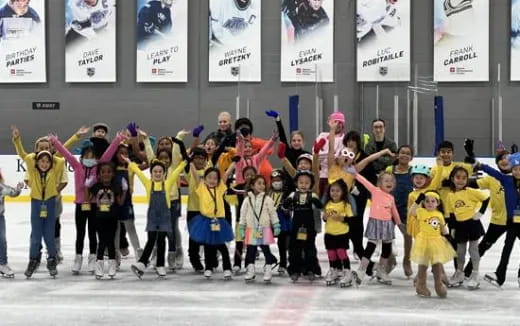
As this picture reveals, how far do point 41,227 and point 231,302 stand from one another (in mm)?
2250

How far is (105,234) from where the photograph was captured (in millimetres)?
7309

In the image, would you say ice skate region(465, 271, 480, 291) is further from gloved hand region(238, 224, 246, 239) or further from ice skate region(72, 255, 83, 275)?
ice skate region(72, 255, 83, 275)

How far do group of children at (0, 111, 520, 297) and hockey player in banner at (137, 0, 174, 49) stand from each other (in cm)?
937

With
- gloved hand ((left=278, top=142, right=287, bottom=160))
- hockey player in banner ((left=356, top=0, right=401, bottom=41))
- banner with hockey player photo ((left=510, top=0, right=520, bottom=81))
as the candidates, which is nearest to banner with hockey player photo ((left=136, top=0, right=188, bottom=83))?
hockey player in banner ((left=356, top=0, right=401, bottom=41))

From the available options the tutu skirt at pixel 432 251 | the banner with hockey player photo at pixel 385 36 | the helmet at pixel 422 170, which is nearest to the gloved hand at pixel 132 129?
the helmet at pixel 422 170

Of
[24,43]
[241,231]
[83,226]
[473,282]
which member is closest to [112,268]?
[83,226]

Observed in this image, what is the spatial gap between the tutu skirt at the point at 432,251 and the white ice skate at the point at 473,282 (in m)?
0.55

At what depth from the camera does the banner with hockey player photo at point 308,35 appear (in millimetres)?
16641

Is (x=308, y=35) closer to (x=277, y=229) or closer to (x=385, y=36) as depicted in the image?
(x=385, y=36)

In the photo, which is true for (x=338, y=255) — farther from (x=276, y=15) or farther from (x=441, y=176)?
(x=276, y=15)

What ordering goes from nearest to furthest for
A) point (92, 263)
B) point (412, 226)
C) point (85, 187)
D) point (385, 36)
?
point (412, 226)
point (85, 187)
point (92, 263)
point (385, 36)

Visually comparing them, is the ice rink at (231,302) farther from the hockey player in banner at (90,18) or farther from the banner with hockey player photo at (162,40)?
the hockey player in banner at (90,18)

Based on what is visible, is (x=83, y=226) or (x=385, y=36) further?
(x=385, y=36)

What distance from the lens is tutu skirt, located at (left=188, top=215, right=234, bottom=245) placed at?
7.36 meters
